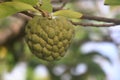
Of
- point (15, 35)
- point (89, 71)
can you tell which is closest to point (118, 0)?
point (15, 35)

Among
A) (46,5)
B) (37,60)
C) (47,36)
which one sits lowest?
(37,60)

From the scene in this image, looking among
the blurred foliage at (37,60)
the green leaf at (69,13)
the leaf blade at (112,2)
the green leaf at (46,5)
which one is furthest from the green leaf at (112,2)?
the blurred foliage at (37,60)

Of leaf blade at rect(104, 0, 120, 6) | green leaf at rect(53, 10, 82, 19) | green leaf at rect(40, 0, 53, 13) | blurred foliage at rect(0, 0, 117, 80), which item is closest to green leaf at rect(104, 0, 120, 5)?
leaf blade at rect(104, 0, 120, 6)

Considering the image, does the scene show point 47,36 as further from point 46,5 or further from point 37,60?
point 37,60

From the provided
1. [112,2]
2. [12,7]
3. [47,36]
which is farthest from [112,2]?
[12,7]

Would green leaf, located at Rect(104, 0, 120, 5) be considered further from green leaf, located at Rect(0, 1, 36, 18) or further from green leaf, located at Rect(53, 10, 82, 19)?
green leaf, located at Rect(0, 1, 36, 18)

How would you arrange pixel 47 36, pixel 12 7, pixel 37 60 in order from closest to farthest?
1. pixel 12 7
2. pixel 47 36
3. pixel 37 60

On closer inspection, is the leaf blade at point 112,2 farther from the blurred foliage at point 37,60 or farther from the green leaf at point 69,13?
the blurred foliage at point 37,60

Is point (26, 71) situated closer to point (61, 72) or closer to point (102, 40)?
point (61, 72)

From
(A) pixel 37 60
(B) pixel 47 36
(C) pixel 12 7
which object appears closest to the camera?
(C) pixel 12 7

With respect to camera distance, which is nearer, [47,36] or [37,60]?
[47,36]
